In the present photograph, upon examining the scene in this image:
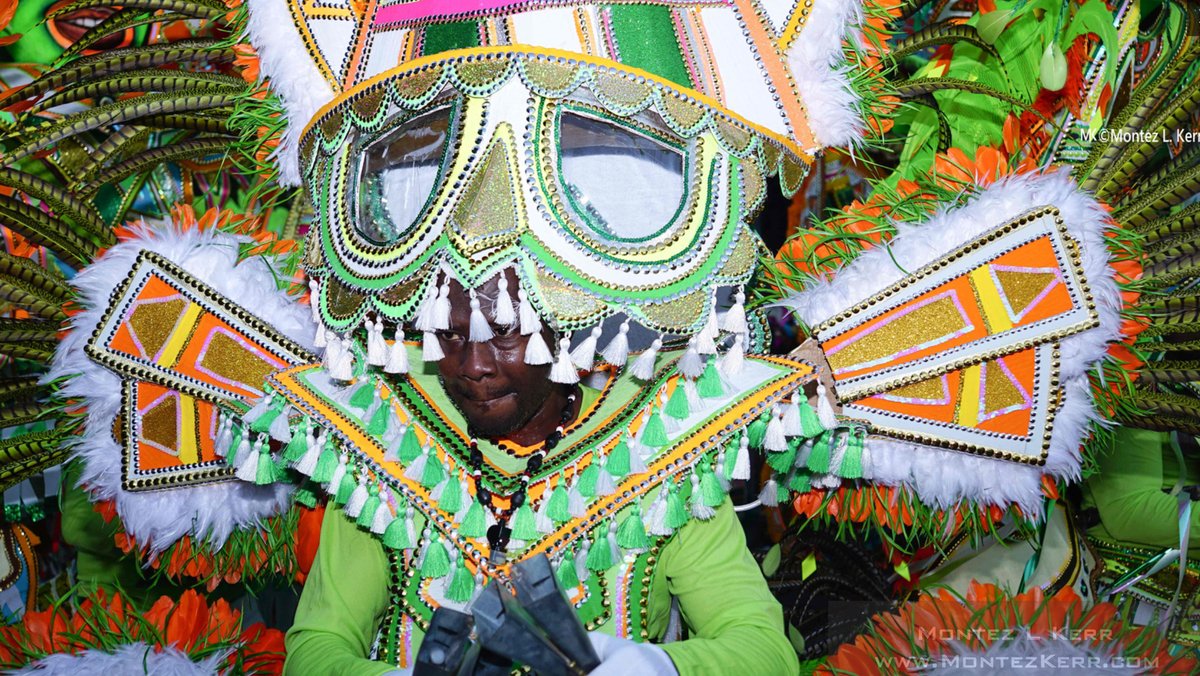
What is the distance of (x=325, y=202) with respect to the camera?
1999mm

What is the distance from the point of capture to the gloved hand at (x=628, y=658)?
1662 millimetres

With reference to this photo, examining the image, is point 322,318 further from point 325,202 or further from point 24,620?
point 24,620

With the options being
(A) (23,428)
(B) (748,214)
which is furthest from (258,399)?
(A) (23,428)

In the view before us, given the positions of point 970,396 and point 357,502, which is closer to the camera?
point 357,502

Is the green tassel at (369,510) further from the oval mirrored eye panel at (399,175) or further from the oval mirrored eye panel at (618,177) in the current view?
the oval mirrored eye panel at (618,177)

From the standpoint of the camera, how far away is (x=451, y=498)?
6.42 feet

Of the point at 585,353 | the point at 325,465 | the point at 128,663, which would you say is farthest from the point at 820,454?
the point at 128,663

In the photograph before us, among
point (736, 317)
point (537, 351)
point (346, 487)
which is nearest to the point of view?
point (537, 351)

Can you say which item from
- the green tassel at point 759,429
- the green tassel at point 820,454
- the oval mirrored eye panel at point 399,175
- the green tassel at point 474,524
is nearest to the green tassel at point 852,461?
the green tassel at point 820,454

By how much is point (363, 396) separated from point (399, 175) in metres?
0.37

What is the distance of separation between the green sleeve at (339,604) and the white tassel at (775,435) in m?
0.67

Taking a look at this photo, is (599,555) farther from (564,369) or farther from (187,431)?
(187,431)

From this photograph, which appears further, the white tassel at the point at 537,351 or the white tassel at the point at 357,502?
the white tassel at the point at 357,502

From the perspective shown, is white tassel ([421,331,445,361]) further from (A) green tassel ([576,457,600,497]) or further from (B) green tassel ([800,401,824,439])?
(B) green tassel ([800,401,824,439])
